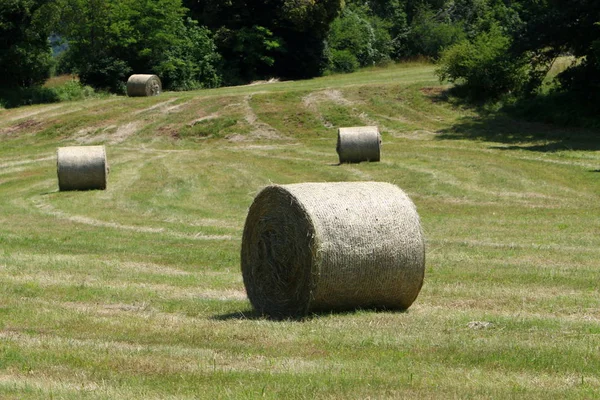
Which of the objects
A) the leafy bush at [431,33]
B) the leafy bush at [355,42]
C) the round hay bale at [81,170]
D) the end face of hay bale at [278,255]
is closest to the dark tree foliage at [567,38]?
the round hay bale at [81,170]

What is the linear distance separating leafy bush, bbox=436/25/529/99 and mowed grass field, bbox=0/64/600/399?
1.75m

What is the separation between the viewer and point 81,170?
30453 mm

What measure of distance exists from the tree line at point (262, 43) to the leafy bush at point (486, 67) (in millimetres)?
52

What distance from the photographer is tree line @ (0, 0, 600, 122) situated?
4366 cm

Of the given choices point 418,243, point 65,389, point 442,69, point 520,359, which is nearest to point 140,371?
point 65,389

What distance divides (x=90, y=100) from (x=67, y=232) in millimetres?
32418

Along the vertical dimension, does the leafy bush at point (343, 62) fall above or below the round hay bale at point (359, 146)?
above

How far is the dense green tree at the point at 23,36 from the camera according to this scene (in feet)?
175

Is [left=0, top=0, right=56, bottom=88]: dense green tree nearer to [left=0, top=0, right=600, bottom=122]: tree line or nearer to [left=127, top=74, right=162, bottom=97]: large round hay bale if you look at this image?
[left=0, top=0, right=600, bottom=122]: tree line

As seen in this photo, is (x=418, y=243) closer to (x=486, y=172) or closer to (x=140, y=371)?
(x=140, y=371)

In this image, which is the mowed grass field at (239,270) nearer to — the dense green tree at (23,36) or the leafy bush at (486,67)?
the leafy bush at (486,67)

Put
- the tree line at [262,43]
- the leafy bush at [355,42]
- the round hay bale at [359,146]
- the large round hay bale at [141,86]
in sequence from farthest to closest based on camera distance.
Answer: the leafy bush at [355,42]
the large round hay bale at [141,86]
the tree line at [262,43]
the round hay bale at [359,146]

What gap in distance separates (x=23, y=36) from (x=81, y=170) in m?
26.7

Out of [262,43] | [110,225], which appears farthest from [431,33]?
[110,225]
